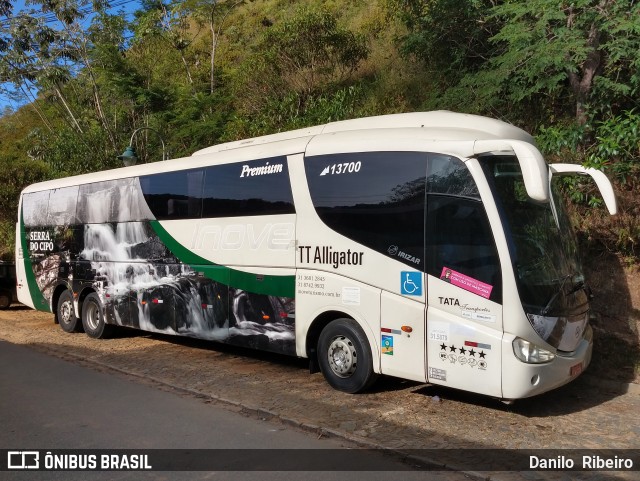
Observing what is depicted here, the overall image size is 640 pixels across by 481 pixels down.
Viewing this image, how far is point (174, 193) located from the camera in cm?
967

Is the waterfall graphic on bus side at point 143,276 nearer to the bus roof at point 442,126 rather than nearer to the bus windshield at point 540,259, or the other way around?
the bus roof at point 442,126

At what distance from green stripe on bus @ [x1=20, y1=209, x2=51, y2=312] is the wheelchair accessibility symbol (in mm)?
9442

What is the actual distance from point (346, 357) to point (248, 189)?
111 inches

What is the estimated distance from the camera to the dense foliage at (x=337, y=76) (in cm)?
905

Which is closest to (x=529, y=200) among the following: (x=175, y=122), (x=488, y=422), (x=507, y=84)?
(x=488, y=422)

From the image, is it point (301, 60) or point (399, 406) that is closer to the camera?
point (399, 406)

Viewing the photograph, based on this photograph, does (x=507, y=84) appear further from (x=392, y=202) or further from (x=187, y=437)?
(x=187, y=437)

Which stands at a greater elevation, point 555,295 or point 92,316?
point 555,295

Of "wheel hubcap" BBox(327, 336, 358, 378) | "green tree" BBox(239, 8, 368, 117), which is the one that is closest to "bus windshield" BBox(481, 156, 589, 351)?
"wheel hubcap" BBox(327, 336, 358, 378)

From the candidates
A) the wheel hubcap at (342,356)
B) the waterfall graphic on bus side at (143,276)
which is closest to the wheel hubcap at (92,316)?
the waterfall graphic on bus side at (143,276)

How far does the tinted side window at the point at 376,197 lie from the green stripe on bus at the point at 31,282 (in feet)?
27.7

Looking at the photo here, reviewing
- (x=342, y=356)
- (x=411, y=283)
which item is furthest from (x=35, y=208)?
(x=411, y=283)

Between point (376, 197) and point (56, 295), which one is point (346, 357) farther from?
point (56, 295)

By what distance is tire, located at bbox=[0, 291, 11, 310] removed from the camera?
16812 millimetres
